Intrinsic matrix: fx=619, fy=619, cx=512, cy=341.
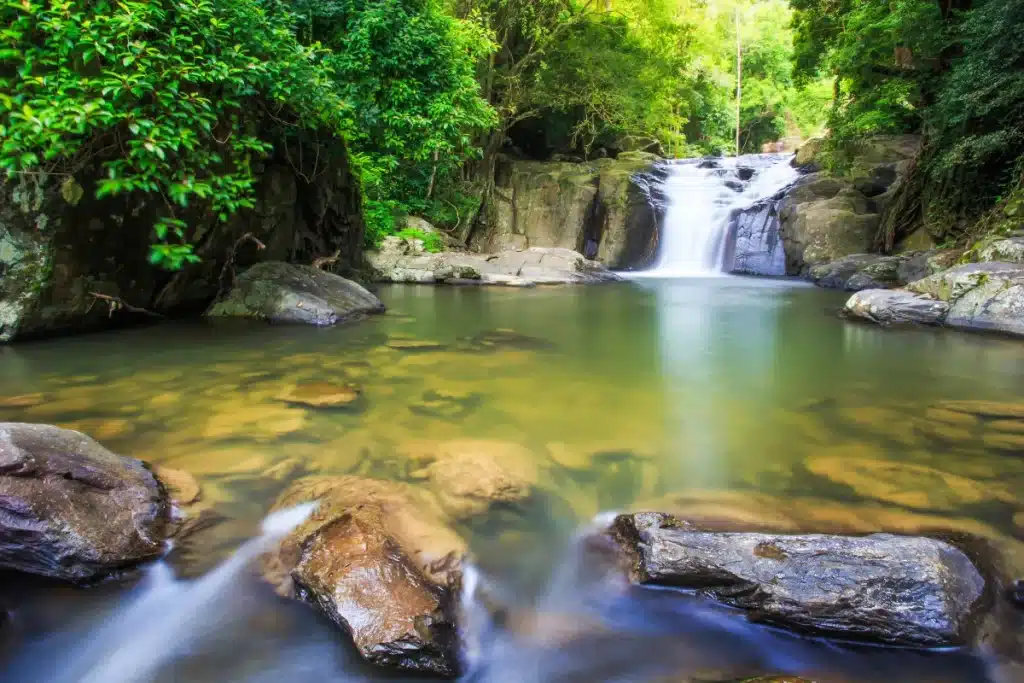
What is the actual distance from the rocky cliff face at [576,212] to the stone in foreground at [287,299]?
36.3 feet

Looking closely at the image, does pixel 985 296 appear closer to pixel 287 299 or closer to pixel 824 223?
pixel 824 223

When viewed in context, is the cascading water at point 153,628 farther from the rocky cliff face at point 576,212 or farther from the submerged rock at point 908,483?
the rocky cliff face at point 576,212

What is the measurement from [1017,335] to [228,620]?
832 centimetres

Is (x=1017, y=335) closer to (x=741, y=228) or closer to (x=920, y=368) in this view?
(x=920, y=368)

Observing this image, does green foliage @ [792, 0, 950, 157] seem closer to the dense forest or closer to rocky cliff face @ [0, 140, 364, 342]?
the dense forest

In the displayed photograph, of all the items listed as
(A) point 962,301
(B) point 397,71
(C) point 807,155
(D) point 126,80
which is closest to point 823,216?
(C) point 807,155

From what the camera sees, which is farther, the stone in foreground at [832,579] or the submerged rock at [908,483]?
the submerged rock at [908,483]

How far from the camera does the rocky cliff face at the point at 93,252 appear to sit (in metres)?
5.66

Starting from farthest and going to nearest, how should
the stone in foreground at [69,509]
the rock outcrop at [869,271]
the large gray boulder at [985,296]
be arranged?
1. the rock outcrop at [869,271]
2. the large gray boulder at [985,296]
3. the stone in foreground at [69,509]

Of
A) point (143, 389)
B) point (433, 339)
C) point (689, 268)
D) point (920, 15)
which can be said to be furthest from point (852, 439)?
point (689, 268)

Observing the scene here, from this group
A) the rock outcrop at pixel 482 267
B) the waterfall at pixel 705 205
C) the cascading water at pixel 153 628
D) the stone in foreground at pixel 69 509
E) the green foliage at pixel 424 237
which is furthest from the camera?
the waterfall at pixel 705 205

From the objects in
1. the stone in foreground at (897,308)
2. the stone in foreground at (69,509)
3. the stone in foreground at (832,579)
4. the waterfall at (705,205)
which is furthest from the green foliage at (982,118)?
the stone in foreground at (69,509)

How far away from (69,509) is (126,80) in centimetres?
369

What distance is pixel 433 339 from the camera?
22.6ft
